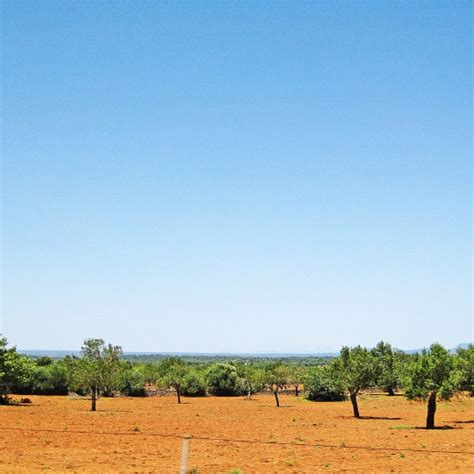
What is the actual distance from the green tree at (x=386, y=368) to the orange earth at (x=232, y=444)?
5.25m

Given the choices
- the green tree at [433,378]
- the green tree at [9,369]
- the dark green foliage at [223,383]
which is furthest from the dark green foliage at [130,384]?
the green tree at [433,378]

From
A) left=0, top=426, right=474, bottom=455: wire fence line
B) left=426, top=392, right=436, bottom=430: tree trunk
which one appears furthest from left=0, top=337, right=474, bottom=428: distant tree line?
left=0, top=426, right=474, bottom=455: wire fence line

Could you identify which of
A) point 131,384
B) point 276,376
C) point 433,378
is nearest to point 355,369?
point 433,378

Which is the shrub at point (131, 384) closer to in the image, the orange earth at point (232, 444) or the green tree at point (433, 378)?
the orange earth at point (232, 444)

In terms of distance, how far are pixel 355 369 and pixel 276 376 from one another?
2390cm

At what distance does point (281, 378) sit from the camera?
251 feet

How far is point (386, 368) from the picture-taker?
85312mm

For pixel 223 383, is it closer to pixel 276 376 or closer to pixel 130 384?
pixel 130 384

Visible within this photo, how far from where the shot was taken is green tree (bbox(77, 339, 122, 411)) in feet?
196

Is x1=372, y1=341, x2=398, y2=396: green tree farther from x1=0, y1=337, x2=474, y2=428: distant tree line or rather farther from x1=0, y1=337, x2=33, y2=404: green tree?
x1=0, y1=337, x2=33, y2=404: green tree

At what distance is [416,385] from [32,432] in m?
28.6

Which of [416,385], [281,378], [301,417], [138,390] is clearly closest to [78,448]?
[416,385]

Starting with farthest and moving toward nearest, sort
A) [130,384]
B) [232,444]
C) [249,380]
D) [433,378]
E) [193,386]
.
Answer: [193,386]
[249,380]
[130,384]
[433,378]
[232,444]

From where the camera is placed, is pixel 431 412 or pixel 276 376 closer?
pixel 431 412
